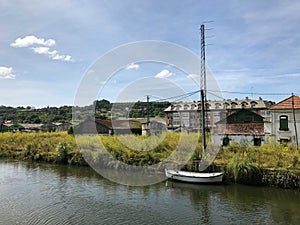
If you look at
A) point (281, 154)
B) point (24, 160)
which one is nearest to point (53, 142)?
point (24, 160)

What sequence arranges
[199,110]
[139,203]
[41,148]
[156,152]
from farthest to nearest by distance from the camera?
[199,110] → [41,148] → [156,152] → [139,203]

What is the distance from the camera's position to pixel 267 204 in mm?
14516

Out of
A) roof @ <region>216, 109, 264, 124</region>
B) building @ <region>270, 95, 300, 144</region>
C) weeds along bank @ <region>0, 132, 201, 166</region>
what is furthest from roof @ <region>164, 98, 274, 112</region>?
weeds along bank @ <region>0, 132, 201, 166</region>

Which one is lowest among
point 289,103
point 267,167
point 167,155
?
point 267,167

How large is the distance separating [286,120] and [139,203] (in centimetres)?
1598

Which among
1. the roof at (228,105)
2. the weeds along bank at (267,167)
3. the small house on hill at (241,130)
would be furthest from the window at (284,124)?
the roof at (228,105)

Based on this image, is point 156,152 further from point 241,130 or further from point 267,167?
point 267,167

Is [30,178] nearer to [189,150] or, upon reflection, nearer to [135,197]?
[135,197]

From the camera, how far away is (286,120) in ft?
80.7

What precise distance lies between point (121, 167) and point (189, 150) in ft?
18.5

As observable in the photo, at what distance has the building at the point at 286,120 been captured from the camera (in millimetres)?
24234

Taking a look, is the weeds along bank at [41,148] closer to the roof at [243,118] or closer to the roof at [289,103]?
the roof at [243,118]

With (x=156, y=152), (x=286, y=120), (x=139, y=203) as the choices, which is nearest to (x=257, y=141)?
(x=286, y=120)

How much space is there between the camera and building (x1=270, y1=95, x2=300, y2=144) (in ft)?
79.5
